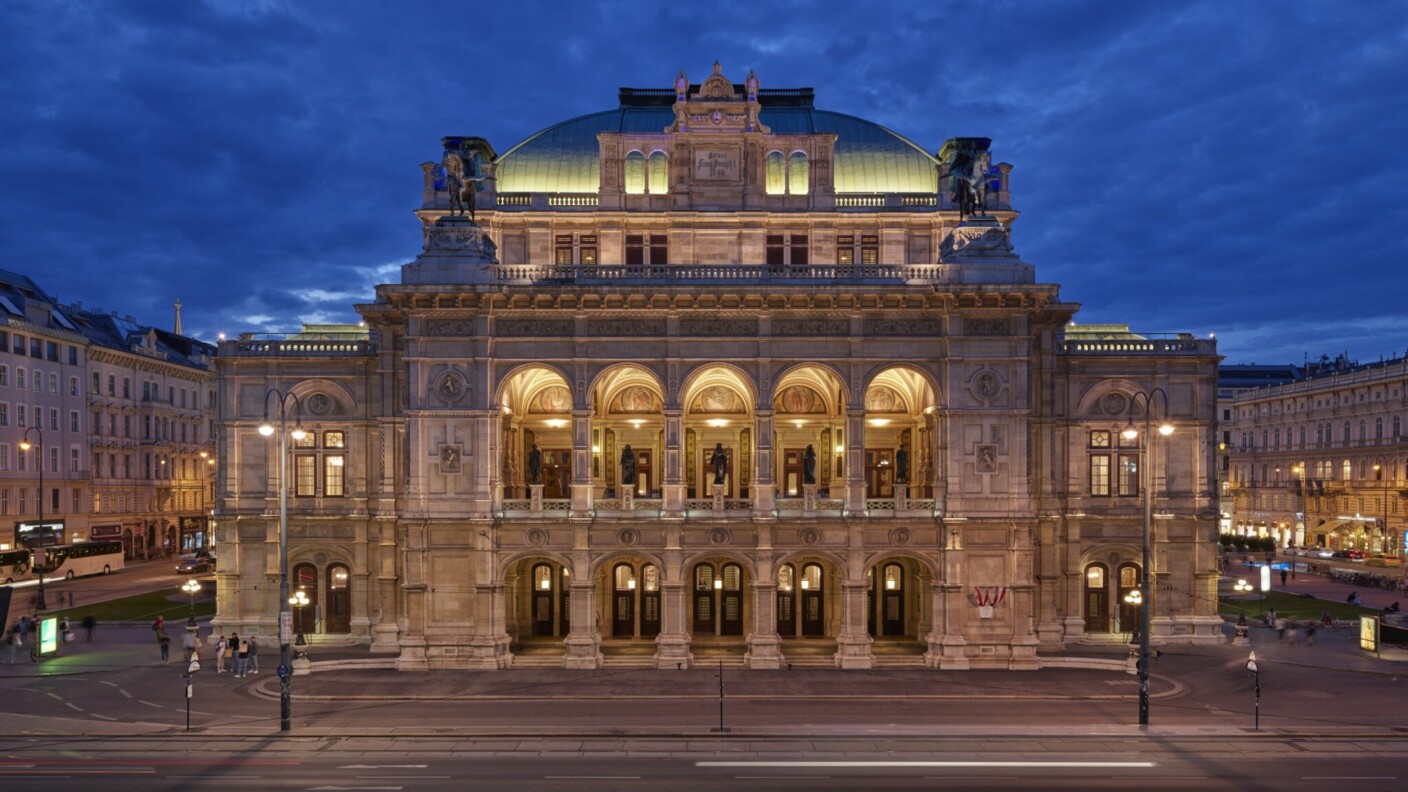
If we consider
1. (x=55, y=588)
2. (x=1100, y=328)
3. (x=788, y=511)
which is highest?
(x=1100, y=328)

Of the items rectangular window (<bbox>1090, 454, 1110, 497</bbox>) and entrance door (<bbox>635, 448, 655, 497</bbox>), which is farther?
entrance door (<bbox>635, 448, 655, 497</bbox>)

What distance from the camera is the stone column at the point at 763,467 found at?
42469 mm

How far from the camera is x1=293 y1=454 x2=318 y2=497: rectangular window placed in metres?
47.4

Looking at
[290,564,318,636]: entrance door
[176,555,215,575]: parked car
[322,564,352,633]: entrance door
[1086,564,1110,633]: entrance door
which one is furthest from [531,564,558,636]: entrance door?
[176,555,215,575]: parked car

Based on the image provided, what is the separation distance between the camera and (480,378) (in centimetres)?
4234

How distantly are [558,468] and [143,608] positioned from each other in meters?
27.9

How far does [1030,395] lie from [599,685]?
2189 cm

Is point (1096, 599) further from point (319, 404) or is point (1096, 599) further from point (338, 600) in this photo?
point (319, 404)

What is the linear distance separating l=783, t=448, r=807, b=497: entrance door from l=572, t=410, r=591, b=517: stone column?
11274mm

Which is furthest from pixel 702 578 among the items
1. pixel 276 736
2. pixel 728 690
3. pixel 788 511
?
pixel 276 736

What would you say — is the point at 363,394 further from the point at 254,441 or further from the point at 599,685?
the point at 599,685

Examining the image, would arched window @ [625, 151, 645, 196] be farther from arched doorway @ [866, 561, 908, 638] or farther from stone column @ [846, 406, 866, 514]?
arched doorway @ [866, 561, 908, 638]

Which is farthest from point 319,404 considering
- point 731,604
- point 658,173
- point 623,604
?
point 731,604

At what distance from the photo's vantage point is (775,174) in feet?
156
